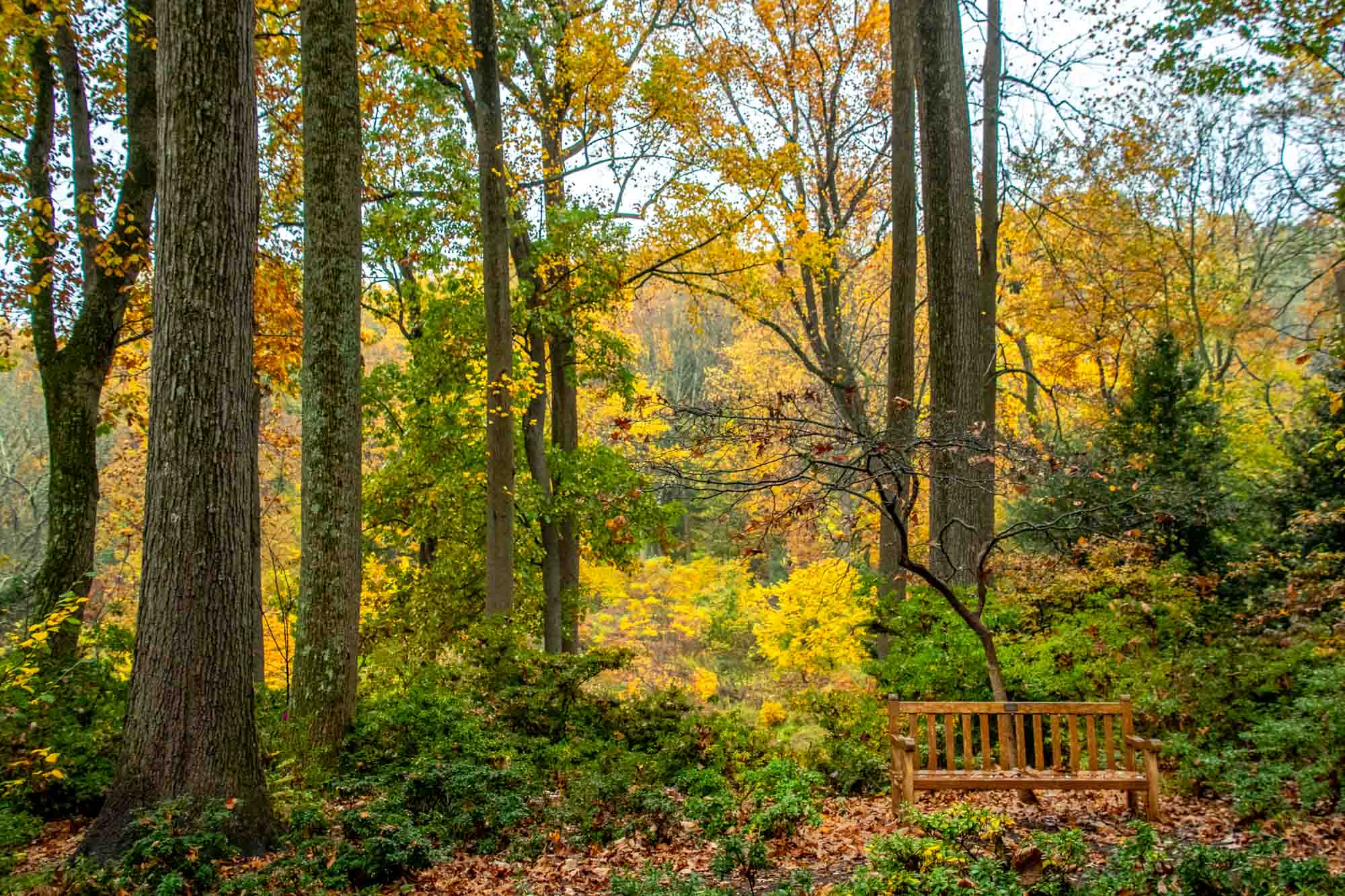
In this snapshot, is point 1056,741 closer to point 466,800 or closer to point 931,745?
point 931,745

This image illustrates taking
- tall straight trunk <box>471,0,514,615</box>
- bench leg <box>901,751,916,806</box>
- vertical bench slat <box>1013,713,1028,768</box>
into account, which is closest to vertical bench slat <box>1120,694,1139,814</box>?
vertical bench slat <box>1013,713,1028,768</box>

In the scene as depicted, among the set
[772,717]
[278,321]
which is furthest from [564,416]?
[772,717]

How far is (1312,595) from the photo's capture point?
8.15 metres

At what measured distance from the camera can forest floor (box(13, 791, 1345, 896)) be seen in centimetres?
462

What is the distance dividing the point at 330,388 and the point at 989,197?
32.3 feet

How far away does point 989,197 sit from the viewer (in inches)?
485

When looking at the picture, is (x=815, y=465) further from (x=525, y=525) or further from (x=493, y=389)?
(x=525, y=525)

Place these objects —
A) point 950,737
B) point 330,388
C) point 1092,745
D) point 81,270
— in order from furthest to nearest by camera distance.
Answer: point 81,270
point 330,388
point 950,737
point 1092,745

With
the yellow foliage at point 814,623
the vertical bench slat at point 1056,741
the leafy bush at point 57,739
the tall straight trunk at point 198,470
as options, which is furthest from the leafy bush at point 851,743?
the leafy bush at point 57,739

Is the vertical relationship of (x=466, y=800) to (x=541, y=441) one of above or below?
below

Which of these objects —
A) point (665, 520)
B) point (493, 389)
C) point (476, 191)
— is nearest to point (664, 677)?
point (665, 520)

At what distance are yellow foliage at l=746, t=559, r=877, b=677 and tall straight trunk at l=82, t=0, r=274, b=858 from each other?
10.2 metres

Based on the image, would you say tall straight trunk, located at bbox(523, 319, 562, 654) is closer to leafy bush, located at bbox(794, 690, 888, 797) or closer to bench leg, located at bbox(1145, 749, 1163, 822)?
leafy bush, located at bbox(794, 690, 888, 797)

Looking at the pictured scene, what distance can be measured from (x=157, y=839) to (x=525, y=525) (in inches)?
342
